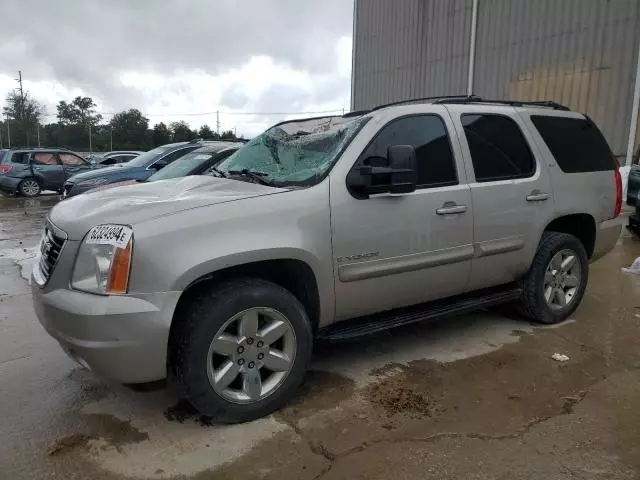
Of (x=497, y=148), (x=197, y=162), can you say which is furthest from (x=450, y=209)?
(x=197, y=162)

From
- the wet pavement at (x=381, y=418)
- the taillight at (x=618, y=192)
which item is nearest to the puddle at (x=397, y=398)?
the wet pavement at (x=381, y=418)

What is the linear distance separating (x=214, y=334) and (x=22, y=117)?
80.4m

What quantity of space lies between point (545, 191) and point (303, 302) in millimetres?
2313

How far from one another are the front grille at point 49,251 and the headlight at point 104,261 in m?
0.21

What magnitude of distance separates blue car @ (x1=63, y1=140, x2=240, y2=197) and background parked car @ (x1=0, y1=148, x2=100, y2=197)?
22.8 ft

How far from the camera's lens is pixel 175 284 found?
266 centimetres

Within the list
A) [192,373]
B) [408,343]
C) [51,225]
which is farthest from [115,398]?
[408,343]

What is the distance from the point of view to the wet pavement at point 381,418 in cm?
261

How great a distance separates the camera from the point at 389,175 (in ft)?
10.6

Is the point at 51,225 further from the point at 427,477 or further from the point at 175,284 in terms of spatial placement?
the point at 427,477

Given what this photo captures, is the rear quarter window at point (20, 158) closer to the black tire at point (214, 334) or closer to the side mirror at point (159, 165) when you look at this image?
the side mirror at point (159, 165)

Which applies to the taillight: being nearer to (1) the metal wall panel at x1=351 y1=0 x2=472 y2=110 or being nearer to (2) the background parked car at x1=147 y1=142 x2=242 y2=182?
(2) the background parked car at x1=147 y1=142 x2=242 y2=182

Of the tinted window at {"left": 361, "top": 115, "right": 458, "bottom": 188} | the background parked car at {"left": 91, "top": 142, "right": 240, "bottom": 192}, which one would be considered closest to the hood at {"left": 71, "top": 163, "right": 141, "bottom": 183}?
the background parked car at {"left": 91, "top": 142, "right": 240, "bottom": 192}

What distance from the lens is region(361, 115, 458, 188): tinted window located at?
358 centimetres
